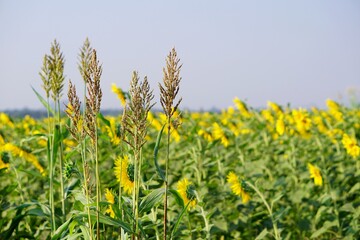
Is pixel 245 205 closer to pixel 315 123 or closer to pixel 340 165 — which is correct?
pixel 340 165

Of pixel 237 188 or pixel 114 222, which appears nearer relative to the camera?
pixel 114 222

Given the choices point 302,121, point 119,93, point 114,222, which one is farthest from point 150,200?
point 302,121

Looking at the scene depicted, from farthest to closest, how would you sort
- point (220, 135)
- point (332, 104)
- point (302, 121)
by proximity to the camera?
1. point (332, 104)
2. point (302, 121)
3. point (220, 135)

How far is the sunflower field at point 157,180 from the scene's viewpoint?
167 cm

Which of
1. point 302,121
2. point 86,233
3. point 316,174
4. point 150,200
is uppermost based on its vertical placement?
point 302,121

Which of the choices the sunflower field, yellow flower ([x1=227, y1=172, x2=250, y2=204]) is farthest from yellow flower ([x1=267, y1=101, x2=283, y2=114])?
yellow flower ([x1=227, y1=172, x2=250, y2=204])

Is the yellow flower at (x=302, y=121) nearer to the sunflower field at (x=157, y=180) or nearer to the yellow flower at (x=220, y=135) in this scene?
the sunflower field at (x=157, y=180)

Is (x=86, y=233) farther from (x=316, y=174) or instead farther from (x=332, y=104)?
(x=332, y=104)

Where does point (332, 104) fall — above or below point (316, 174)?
above

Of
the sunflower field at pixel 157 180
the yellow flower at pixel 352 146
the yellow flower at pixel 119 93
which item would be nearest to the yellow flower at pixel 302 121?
the sunflower field at pixel 157 180

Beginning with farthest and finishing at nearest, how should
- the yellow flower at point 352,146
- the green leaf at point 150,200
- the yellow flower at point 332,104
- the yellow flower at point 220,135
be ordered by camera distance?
the yellow flower at point 332,104
the yellow flower at point 220,135
the yellow flower at point 352,146
the green leaf at point 150,200

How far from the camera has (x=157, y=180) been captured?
367cm

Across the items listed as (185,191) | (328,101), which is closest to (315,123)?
(328,101)

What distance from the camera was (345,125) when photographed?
22.3 ft
